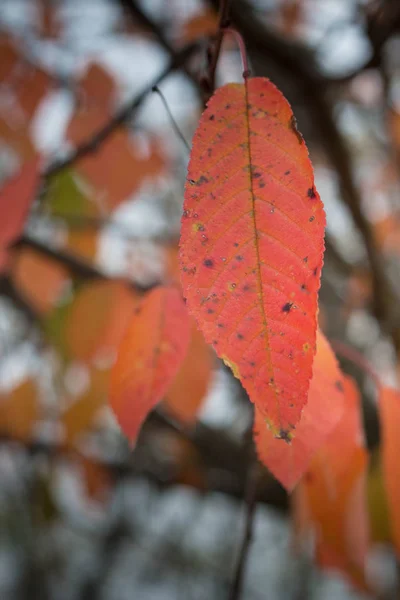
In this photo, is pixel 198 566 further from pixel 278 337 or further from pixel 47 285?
pixel 278 337

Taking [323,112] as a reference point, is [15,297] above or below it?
below

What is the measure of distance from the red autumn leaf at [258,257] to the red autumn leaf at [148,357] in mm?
207

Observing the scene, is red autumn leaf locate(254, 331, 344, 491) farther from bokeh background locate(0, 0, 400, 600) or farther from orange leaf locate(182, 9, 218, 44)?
orange leaf locate(182, 9, 218, 44)

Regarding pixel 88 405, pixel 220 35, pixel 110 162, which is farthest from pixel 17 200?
pixel 88 405

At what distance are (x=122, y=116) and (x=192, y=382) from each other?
51 centimetres

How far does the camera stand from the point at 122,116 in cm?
78

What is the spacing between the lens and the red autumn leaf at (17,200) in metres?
0.67

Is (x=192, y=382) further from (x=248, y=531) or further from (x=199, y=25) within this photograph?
(x=199, y=25)

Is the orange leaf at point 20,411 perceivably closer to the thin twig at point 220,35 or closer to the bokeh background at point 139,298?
the bokeh background at point 139,298

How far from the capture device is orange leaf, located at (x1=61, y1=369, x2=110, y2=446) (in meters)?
1.36

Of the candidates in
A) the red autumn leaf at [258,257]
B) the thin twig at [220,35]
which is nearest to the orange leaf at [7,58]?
the thin twig at [220,35]

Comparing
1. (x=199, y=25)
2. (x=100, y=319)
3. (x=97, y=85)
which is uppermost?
(x=199, y=25)

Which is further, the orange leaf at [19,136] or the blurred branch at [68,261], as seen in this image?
the orange leaf at [19,136]

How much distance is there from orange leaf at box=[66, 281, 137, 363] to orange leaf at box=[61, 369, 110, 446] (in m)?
0.18
